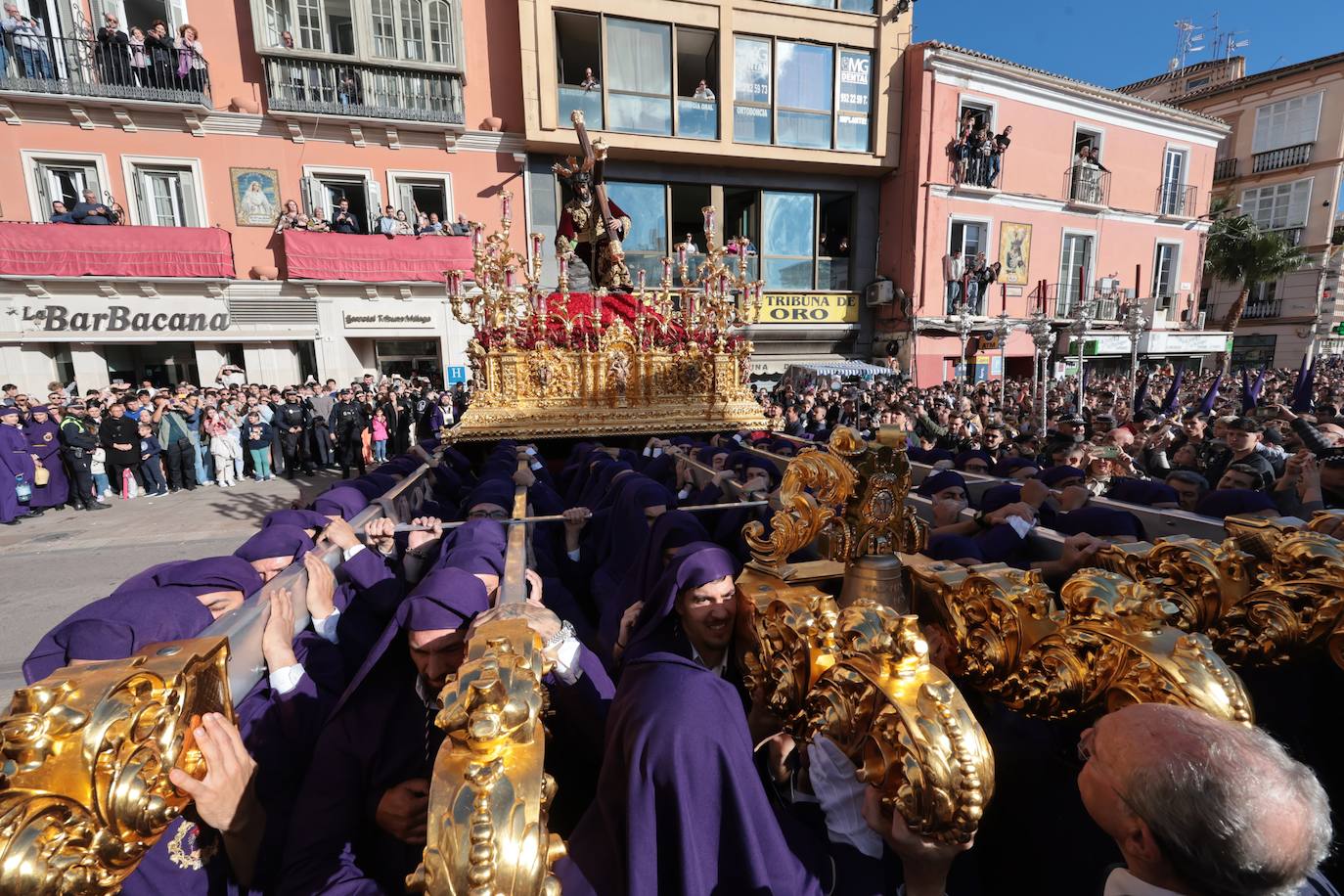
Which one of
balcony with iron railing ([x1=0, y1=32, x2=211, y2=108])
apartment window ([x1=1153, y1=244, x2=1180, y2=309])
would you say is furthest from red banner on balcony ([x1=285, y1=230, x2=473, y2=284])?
apartment window ([x1=1153, y1=244, x2=1180, y2=309])

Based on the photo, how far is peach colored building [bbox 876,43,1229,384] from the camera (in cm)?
1523

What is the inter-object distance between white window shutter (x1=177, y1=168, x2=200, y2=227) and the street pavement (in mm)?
6851

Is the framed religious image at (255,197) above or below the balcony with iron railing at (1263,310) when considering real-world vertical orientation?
above

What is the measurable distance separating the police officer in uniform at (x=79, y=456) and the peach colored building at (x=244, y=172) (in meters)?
4.93

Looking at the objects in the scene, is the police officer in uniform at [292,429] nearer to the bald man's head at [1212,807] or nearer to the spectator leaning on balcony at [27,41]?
the spectator leaning on balcony at [27,41]

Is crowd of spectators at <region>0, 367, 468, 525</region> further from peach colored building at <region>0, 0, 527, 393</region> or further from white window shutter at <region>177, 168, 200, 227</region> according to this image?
white window shutter at <region>177, 168, 200, 227</region>

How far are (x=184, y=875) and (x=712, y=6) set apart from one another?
17248 mm

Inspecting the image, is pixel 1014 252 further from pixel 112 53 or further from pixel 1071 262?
pixel 112 53

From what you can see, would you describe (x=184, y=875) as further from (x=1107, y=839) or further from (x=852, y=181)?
(x=852, y=181)

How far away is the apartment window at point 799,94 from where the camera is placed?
14.4 metres

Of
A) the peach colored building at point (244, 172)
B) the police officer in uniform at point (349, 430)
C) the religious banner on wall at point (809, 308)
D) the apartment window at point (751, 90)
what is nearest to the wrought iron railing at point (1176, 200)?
the religious banner on wall at point (809, 308)

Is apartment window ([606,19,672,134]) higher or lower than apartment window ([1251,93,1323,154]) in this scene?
lower

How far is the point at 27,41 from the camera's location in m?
11.5

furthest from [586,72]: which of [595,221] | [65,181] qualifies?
[65,181]
